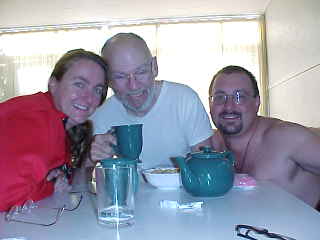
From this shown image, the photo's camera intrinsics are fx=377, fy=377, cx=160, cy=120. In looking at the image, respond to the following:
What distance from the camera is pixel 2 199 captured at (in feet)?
3.05

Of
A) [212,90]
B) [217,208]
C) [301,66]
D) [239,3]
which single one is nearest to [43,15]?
[239,3]

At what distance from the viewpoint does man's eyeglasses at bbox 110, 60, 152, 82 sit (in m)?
1.46

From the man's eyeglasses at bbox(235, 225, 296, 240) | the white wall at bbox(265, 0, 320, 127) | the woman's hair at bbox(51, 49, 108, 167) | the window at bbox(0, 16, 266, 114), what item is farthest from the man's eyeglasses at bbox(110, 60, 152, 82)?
the window at bbox(0, 16, 266, 114)

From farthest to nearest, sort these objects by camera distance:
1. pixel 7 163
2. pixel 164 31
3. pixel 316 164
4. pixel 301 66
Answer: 1. pixel 164 31
2. pixel 301 66
3. pixel 316 164
4. pixel 7 163

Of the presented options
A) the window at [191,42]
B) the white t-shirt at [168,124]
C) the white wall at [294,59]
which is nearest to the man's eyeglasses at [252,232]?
the white t-shirt at [168,124]

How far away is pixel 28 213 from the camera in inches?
36.2

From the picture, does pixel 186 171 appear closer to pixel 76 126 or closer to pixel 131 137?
pixel 131 137

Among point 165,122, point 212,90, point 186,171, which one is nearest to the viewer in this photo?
point 186,171

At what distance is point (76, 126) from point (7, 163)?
436mm

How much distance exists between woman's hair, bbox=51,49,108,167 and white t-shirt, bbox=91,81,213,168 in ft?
1.09

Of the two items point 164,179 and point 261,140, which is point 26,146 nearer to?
point 164,179

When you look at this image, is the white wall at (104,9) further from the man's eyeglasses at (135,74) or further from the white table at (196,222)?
the white table at (196,222)

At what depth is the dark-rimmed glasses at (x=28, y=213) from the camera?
0.84 meters

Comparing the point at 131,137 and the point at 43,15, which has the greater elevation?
the point at 43,15
